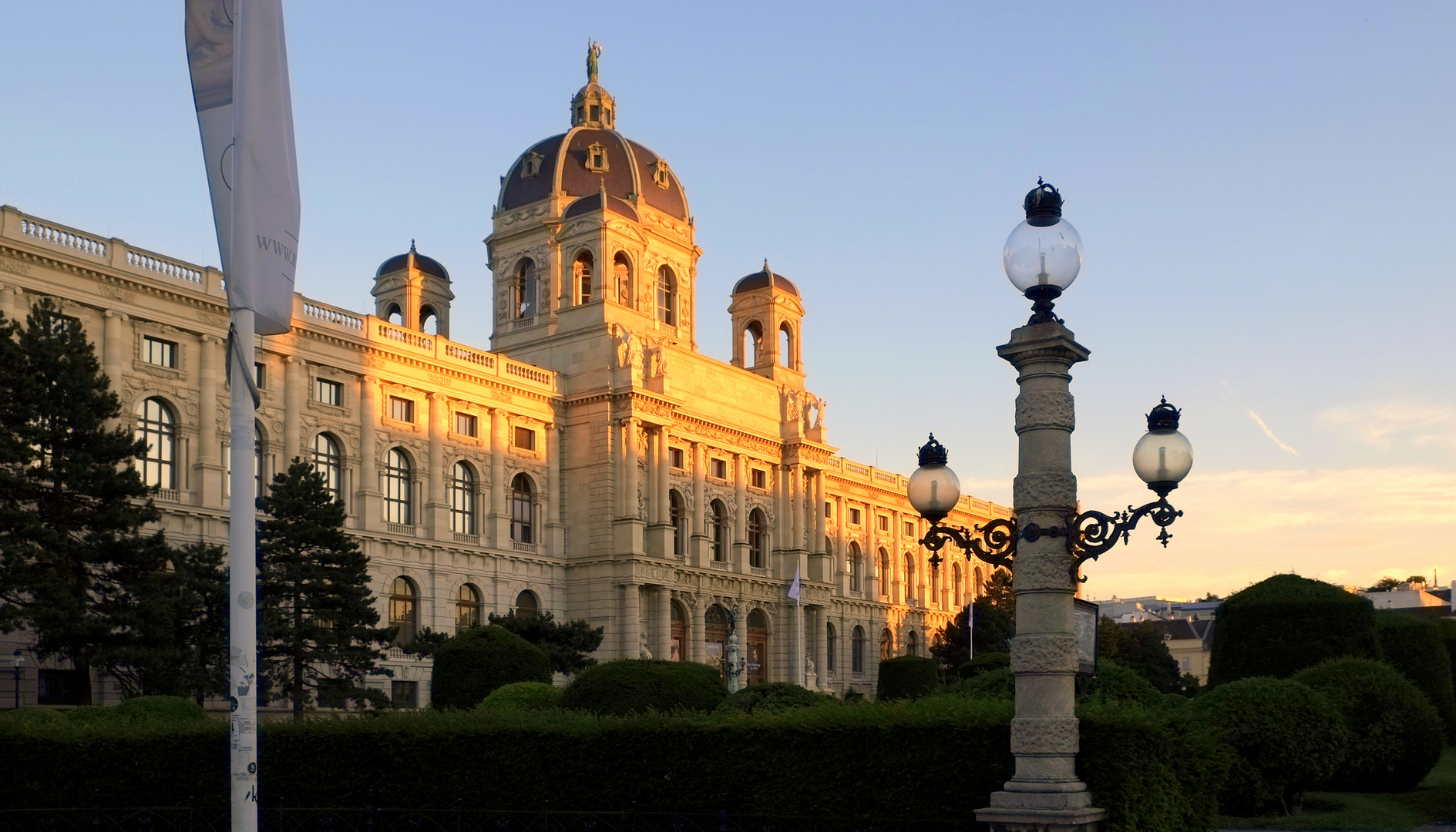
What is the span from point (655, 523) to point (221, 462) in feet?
70.1

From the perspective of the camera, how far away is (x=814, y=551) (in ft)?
249

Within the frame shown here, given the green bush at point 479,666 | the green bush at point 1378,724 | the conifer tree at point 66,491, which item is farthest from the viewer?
the green bush at point 479,666

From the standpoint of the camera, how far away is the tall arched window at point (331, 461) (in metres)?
52.9

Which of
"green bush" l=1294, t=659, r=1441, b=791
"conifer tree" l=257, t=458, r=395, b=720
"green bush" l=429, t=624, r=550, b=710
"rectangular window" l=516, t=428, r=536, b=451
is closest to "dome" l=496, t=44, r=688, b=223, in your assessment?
"rectangular window" l=516, t=428, r=536, b=451

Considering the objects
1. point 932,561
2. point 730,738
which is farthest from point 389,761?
point 932,561

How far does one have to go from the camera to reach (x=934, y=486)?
12922 millimetres

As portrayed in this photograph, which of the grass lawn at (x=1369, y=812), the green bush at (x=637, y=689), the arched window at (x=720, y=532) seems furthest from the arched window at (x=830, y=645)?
the grass lawn at (x=1369, y=812)

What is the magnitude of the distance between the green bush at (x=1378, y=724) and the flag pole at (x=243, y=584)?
61.4 ft

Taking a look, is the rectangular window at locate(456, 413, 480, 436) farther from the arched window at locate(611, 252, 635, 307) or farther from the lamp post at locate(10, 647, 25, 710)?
the lamp post at locate(10, 647, 25, 710)

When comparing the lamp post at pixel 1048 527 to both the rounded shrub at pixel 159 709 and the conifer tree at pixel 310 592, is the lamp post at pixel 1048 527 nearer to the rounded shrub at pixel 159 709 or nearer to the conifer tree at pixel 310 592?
the rounded shrub at pixel 159 709

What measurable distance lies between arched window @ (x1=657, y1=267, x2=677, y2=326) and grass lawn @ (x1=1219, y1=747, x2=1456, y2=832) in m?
49.7

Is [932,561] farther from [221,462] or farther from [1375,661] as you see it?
[221,462]

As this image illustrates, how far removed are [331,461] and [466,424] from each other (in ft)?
25.2

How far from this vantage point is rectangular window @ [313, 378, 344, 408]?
53.2 m
